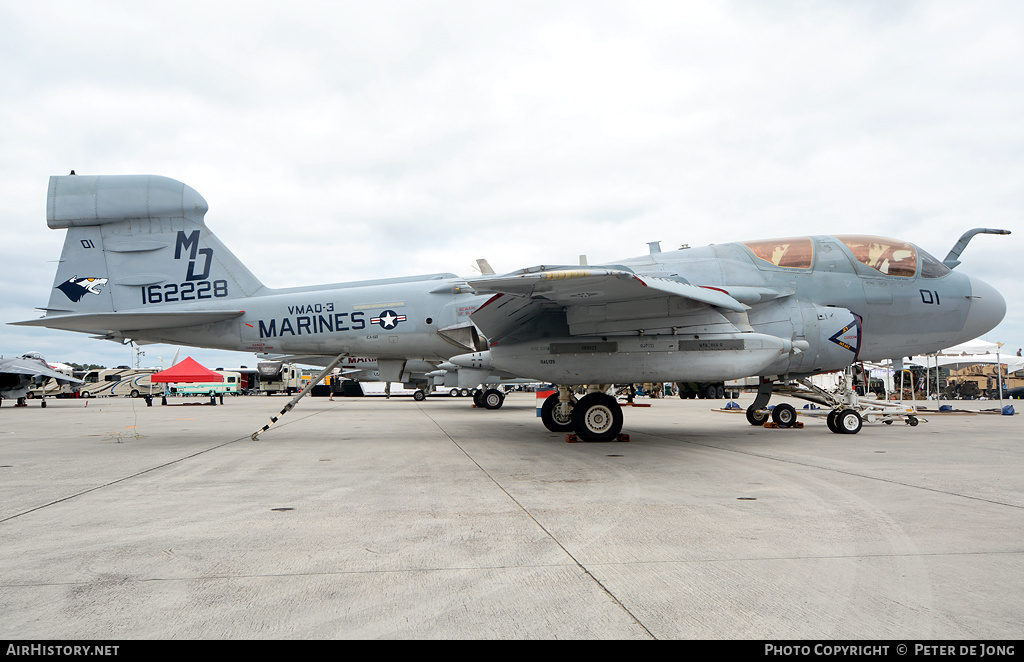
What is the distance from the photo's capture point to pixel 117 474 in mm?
6832

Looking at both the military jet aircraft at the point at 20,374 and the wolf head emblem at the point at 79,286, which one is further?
the military jet aircraft at the point at 20,374

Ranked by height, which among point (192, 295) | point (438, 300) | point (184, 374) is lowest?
point (184, 374)

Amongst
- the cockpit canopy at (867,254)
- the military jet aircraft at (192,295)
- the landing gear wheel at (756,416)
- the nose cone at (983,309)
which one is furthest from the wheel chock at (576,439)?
the nose cone at (983,309)

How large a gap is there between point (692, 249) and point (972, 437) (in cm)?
601

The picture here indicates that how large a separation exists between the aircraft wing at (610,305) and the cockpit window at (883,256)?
3.08 m

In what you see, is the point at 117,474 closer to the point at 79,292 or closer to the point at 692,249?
the point at 79,292

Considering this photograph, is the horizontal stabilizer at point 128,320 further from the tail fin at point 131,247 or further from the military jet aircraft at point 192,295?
the tail fin at point 131,247

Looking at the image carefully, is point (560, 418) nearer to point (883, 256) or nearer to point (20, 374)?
point (883, 256)

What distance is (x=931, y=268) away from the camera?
35.6ft

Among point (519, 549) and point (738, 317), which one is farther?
point (738, 317)

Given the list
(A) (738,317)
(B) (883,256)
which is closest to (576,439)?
(A) (738,317)

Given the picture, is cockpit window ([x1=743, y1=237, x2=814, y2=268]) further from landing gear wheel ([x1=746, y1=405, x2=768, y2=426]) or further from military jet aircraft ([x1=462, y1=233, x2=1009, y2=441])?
landing gear wheel ([x1=746, y1=405, x2=768, y2=426])

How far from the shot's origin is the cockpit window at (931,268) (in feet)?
35.4

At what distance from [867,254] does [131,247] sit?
13291mm
